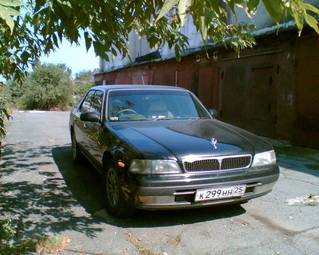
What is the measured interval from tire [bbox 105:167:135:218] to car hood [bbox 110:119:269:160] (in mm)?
419

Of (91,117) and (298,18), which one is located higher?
(298,18)

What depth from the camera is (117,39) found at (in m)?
3.61

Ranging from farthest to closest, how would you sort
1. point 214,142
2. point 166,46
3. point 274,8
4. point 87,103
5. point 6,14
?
point 166,46
point 87,103
point 214,142
point 6,14
point 274,8

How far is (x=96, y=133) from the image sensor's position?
5.80m

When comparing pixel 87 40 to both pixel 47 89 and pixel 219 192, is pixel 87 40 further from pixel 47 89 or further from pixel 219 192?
pixel 47 89

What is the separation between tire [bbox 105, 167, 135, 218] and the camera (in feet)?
14.7

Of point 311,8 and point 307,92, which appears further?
point 307,92

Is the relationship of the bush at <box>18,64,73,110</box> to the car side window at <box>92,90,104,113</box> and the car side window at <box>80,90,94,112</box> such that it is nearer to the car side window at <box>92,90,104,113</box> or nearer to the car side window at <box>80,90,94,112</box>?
the car side window at <box>80,90,94,112</box>

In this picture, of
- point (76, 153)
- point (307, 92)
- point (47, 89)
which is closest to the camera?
point (76, 153)

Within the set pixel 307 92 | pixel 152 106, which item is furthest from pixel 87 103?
pixel 307 92

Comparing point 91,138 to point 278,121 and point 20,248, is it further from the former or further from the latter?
point 278,121

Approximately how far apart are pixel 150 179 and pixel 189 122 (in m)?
1.63

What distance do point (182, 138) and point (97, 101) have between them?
2.23m

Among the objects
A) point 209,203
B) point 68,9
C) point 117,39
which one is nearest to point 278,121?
point 209,203
